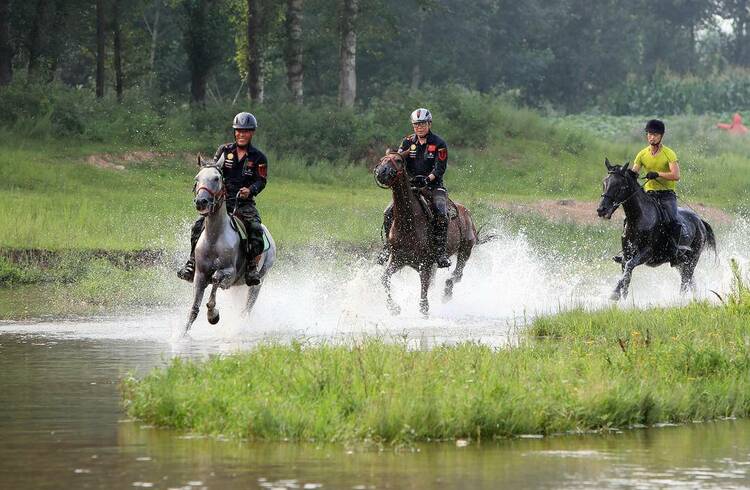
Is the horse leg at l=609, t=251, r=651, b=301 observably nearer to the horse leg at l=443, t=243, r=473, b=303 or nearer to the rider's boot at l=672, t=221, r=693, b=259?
the rider's boot at l=672, t=221, r=693, b=259

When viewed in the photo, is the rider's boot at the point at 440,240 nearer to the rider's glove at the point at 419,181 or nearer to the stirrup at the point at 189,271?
the rider's glove at the point at 419,181

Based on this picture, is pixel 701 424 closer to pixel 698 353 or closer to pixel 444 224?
pixel 698 353

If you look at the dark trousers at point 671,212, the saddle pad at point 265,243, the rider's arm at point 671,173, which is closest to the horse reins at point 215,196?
the saddle pad at point 265,243

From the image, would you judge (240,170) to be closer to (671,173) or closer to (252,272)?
(252,272)

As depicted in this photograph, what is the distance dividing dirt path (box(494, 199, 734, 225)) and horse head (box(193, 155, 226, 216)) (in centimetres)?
1870

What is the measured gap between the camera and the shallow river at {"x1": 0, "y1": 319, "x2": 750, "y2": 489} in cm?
967

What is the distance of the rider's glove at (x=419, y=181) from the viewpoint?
68.4 ft

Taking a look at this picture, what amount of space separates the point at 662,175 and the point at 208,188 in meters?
7.35

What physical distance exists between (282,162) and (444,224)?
68.6 feet

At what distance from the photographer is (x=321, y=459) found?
10.4m

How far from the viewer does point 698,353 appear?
1339 centimetres

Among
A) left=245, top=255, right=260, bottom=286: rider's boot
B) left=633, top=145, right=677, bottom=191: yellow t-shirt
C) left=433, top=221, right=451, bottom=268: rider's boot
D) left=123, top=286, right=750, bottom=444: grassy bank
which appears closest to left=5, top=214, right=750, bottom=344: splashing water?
left=245, top=255, right=260, bottom=286: rider's boot

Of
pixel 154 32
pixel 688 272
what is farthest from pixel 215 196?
pixel 154 32

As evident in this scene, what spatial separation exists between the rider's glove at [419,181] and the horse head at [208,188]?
4.10 meters
